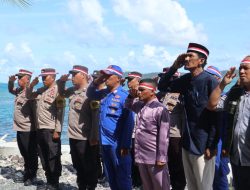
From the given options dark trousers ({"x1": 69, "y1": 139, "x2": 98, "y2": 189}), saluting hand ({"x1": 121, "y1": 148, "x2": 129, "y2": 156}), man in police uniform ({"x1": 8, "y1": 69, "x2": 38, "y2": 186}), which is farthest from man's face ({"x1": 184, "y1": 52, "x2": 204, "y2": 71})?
man in police uniform ({"x1": 8, "y1": 69, "x2": 38, "y2": 186})

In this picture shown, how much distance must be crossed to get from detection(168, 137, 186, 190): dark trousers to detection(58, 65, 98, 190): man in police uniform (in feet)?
3.73

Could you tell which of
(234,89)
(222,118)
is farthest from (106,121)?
(234,89)

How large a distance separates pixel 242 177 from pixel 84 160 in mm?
3313

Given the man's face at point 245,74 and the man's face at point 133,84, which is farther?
the man's face at point 133,84

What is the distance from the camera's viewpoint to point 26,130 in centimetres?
838

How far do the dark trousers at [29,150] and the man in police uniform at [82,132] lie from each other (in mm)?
1667

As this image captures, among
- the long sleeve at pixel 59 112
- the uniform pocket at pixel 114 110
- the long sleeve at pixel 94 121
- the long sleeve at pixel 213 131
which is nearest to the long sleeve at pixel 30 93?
the long sleeve at pixel 59 112

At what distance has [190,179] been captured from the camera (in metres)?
5.11

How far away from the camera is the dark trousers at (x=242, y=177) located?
404 centimetres

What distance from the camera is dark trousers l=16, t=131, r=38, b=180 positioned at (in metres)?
8.41

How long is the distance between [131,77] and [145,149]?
9.43ft

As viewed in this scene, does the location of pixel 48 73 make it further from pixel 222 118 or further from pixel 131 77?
pixel 222 118

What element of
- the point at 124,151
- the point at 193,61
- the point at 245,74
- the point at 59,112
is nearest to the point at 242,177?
the point at 245,74

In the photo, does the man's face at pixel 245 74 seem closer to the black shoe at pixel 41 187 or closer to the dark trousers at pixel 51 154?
the dark trousers at pixel 51 154
